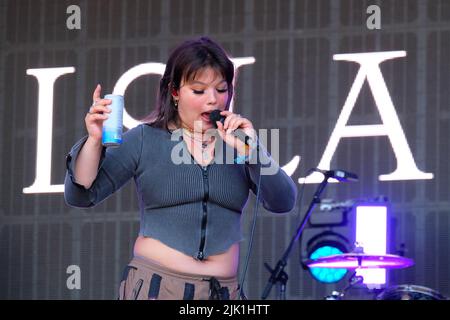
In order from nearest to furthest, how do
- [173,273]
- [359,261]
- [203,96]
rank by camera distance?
[173,273]
[203,96]
[359,261]

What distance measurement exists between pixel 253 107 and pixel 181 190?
4233mm

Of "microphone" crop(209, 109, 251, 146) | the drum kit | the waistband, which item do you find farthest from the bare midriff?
the drum kit

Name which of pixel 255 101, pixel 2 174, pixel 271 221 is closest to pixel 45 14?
pixel 2 174

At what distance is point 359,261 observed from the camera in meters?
5.46

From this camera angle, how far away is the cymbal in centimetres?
537

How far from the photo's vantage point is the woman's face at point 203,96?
2590 mm

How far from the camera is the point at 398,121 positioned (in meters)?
6.46

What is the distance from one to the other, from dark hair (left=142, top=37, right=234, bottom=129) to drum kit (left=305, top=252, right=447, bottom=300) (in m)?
2.83

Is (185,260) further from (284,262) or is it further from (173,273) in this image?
(284,262)

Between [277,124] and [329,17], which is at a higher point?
[329,17]

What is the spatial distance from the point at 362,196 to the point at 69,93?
86.0 inches

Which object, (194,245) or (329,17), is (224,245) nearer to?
(194,245)

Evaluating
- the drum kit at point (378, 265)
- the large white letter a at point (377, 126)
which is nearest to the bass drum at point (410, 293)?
the drum kit at point (378, 265)

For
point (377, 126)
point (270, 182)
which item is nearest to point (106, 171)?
point (270, 182)
